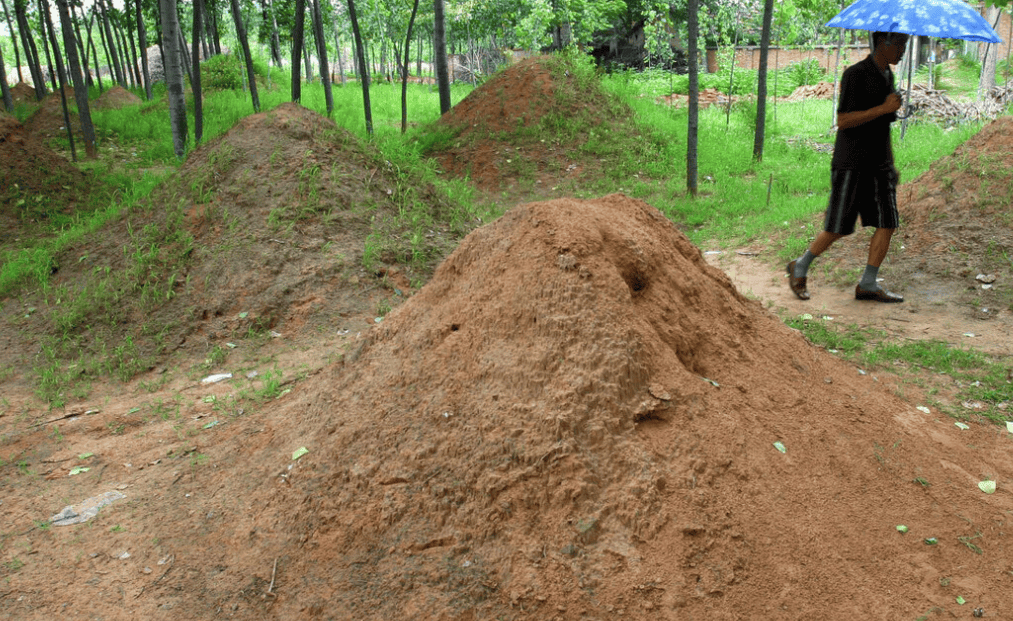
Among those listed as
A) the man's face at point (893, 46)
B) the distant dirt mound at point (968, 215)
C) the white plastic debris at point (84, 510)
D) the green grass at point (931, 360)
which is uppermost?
the man's face at point (893, 46)

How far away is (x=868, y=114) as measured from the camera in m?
4.41

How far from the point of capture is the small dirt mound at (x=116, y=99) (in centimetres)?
1553

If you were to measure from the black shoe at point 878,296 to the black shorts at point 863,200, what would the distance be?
1.89 feet

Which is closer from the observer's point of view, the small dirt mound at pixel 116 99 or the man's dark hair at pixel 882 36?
the man's dark hair at pixel 882 36

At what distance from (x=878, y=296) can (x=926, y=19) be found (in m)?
1.96

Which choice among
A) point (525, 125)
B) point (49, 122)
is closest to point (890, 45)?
point (525, 125)

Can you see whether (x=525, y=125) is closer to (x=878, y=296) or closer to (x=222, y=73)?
(x=878, y=296)

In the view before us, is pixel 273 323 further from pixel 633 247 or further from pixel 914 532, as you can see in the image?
pixel 914 532

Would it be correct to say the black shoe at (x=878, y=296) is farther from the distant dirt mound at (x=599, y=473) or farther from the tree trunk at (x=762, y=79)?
the tree trunk at (x=762, y=79)

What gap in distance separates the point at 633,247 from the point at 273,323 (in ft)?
10.9

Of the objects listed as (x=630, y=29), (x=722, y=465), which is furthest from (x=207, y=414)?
(x=630, y=29)

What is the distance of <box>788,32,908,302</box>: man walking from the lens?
4434mm

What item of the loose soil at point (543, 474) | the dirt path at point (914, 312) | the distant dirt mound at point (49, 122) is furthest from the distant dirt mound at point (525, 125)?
the distant dirt mound at point (49, 122)

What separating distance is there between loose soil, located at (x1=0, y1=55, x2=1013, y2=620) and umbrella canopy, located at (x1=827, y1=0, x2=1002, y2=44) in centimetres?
234
